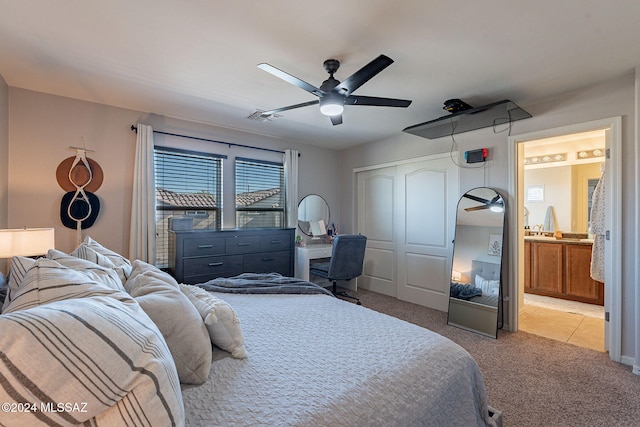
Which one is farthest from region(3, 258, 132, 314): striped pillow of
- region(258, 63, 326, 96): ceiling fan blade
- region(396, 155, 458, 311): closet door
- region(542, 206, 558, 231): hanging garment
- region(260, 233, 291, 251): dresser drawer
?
region(542, 206, 558, 231): hanging garment

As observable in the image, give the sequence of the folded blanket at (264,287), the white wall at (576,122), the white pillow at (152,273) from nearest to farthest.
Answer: the white pillow at (152,273) → the folded blanket at (264,287) → the white wall at (576,122)

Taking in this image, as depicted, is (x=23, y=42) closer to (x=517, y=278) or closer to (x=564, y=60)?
(x=564, y=60)

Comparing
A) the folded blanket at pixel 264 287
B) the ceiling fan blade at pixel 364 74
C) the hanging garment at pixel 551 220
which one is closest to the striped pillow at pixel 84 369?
the folded blanket at pixel 264 287

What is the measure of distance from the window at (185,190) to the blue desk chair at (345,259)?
164cm

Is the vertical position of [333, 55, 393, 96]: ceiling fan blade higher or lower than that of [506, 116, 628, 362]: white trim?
higher

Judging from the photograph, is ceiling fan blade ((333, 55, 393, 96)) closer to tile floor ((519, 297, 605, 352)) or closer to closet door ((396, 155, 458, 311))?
closet door ((396, 155, 458, 311))

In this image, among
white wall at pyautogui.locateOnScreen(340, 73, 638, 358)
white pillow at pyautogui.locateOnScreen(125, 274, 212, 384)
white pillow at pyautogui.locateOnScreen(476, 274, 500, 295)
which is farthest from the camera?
white pillow at pyautogui.locateOnScreen(476, 274, 500, 295)

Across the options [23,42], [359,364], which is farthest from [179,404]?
[23,42]

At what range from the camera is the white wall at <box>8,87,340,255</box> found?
2.77 m

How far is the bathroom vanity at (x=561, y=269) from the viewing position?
411 cm

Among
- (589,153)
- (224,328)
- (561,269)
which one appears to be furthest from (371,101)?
(589,153)

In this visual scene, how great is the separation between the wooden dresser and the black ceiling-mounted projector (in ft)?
8.07

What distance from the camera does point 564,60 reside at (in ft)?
7.39

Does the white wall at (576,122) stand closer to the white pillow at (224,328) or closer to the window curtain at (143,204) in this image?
the white pillow at (224,328)
